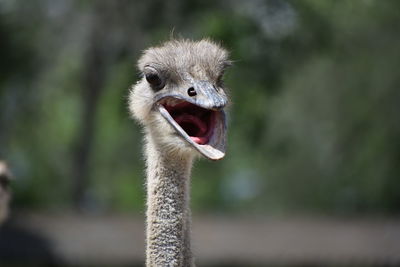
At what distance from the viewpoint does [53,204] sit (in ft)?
62.4

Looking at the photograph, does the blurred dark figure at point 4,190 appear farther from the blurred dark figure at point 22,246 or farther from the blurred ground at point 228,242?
the blurred dark figure at point 22,246

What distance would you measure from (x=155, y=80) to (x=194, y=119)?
0.28 metres

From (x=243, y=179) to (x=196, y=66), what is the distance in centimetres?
2237

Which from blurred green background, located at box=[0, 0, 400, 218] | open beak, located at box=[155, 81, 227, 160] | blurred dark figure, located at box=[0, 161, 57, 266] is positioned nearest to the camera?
open beak, located at box=[155, 81, 227, 160]

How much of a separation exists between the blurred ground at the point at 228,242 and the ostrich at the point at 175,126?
Answer: 9266 millimetres

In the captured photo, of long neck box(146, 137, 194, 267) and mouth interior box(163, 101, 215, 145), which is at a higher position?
mouth interior box(163, 101, 215, 145)

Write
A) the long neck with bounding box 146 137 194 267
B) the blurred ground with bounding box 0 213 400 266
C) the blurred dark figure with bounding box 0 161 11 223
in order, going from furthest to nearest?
the blurred ground with bounding box 0 213 400 266 < the blurred dark figure with bounding box 0 161 11 223 < the long neck with bounding box 146 137 194 267

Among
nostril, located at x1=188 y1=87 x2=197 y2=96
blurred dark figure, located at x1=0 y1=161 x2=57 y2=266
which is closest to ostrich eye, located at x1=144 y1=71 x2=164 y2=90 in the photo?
nostril, located at x1=188 y1=87 x2=197 y2=96

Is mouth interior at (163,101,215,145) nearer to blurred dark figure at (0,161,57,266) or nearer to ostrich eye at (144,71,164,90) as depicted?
ostrich eye at (144,71,164,90)

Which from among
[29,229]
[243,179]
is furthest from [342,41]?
[243,179]

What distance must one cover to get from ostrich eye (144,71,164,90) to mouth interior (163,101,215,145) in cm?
9

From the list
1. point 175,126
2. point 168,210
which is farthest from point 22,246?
point 175,126

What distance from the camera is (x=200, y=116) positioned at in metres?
4.24

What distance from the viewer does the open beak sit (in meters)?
4.05
